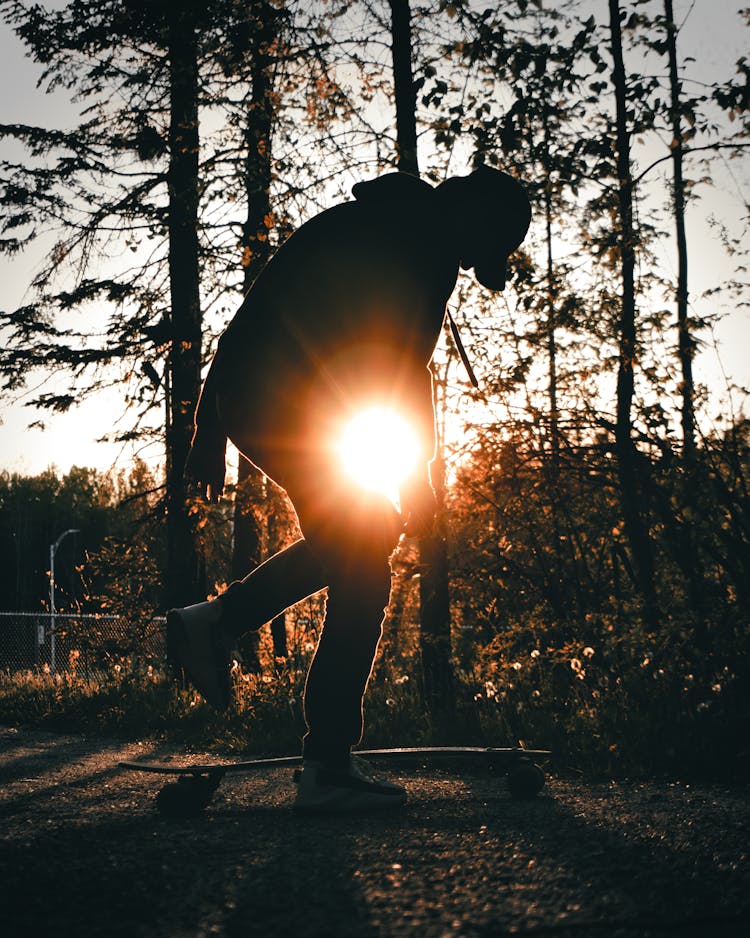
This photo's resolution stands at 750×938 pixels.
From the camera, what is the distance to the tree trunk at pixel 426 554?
269 inches

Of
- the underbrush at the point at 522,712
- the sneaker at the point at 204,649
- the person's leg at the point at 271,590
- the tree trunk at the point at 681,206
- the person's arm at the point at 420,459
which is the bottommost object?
the underbrush at the point at 522,712

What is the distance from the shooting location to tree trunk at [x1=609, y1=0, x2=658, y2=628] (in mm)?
5219

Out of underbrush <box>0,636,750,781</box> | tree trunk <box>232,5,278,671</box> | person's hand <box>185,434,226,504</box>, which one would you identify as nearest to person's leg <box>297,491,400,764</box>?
person's hand <box>185,434,226,504</box>

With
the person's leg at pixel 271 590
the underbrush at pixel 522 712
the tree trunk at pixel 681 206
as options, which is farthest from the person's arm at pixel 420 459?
the tree trunk at pixel 681 206

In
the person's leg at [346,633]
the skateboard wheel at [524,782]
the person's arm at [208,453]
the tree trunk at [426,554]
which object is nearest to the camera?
the person's leg at [346,633]

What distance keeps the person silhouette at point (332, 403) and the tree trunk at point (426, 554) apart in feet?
12.2

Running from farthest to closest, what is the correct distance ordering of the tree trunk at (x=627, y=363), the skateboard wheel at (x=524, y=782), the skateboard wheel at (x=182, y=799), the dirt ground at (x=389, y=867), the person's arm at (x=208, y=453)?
1. the tree trunk at (x=627, y=363)
2. the person's arm at (x=208, y=453)
3. the skateboard wheel at (x=524, y=782)
4. the skateboard wheel at (x=182, y=799)
5. the dirt ground at (x=389, y=867)

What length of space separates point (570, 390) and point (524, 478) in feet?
3.03

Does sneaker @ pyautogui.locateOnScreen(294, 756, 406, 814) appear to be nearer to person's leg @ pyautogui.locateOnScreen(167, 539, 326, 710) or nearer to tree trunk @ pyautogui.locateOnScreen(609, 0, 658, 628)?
person's leg @ pyautogui.locateOnScreen(167, 539, 326, 710)

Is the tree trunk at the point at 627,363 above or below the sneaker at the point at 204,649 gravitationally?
above

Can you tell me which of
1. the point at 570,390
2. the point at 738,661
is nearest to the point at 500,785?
the point at 738,661

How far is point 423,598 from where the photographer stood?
7.32 meters

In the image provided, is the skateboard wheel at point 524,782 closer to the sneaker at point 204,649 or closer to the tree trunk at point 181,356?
the sneaker at point 204,649

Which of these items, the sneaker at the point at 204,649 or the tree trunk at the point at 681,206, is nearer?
the sneaker at the point at 204,649
